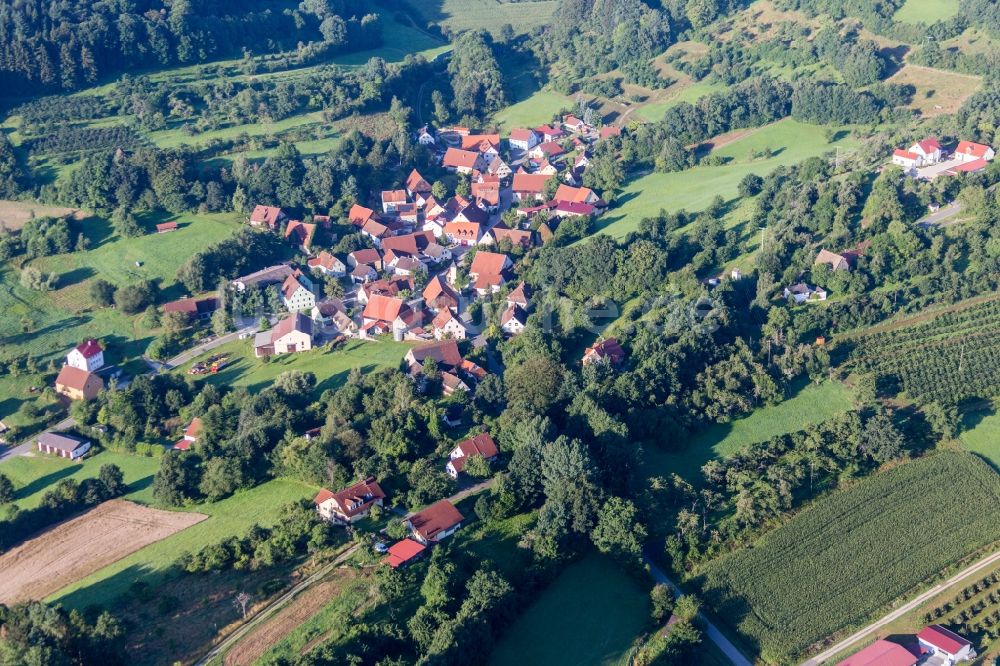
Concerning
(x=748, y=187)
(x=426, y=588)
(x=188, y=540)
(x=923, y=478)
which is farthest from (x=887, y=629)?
(x=748, y=187)

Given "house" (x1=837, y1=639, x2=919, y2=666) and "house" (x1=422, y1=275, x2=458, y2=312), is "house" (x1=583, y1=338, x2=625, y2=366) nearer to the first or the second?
"house" (x1=422, y1=275, x2=458, y2=312)

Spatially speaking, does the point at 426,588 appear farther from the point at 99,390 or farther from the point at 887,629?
the point at 99,390

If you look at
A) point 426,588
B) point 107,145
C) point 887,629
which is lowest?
point 887,629

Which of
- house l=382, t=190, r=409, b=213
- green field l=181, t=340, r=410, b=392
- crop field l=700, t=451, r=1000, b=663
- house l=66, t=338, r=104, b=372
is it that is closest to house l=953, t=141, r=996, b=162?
crop field l=700, t=451, r=1000, b=663

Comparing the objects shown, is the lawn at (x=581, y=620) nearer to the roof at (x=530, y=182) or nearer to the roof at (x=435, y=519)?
the roof at (x=435, y=519)

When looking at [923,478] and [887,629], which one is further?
[923,478]
